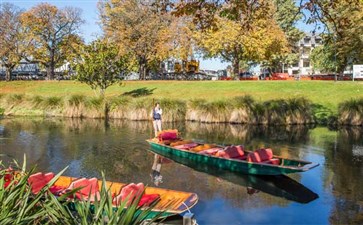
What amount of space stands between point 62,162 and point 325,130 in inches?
692

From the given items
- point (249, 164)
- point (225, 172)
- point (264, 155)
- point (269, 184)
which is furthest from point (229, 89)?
point (269, 184)

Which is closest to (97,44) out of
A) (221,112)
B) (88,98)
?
(88,98)

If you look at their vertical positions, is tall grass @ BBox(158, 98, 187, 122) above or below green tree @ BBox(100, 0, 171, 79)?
below

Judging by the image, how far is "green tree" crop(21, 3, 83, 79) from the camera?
55.8 meters

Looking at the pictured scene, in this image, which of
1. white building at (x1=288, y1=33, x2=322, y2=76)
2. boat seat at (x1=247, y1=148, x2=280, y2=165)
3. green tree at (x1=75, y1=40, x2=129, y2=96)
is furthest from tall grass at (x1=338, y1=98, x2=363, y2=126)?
white building at (x1=288, y1=33, x2=322, y2=76)

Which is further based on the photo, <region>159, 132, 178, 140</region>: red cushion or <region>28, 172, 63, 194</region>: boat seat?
<region>159, 132, 178, 140</region>: red cushion

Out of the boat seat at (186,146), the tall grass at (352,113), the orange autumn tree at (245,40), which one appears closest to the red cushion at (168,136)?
the boat seat at (186,146)

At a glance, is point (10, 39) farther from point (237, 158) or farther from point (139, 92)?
point (237, 158)

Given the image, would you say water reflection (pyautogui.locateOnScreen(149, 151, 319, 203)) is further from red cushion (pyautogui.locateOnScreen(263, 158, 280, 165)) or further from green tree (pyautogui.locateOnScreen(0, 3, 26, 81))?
green tree (pyautogui.locateOnScreen(0, 3, 26, 81))

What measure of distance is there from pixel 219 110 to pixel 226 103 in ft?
2.53

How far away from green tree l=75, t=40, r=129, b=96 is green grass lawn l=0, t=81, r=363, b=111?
11.7ft

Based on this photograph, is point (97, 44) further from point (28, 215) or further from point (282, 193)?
point (28, 215)

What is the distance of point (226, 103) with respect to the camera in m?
30.8

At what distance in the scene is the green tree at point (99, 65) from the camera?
1473 inches
